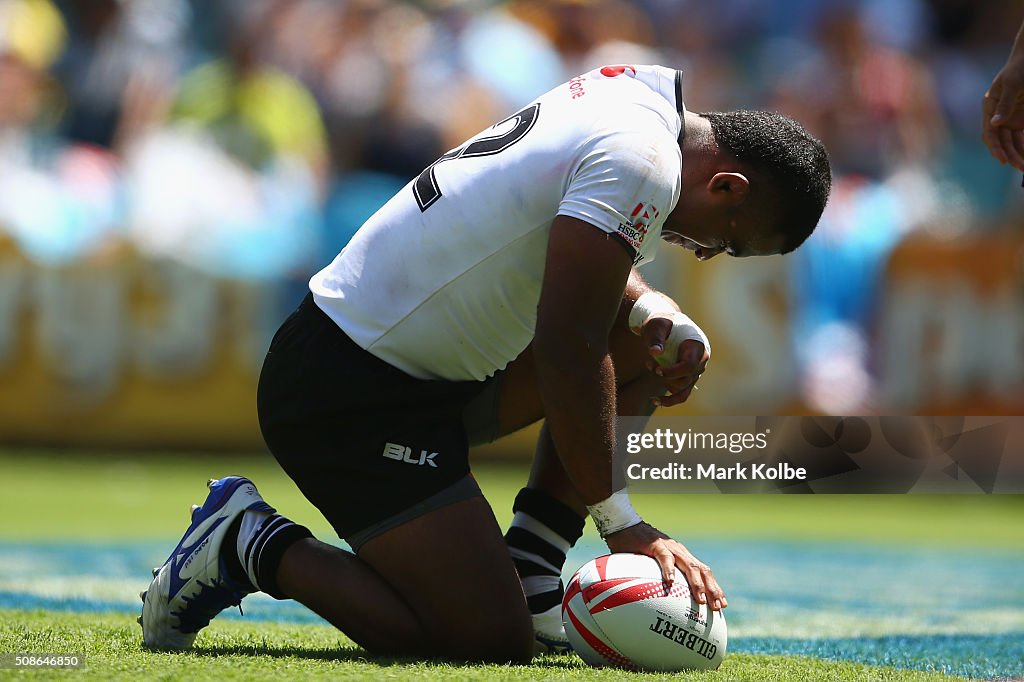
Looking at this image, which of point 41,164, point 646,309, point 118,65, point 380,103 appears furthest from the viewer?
point 118,65

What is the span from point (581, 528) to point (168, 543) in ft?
9.96

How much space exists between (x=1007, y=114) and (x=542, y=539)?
191cm

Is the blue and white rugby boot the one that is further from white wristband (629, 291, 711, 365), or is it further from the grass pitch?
white wristband (629, 291, 711, 365)

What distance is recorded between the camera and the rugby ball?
3354mm

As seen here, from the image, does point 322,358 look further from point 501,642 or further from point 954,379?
point 954,379

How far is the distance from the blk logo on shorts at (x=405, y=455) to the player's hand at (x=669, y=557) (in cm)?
58

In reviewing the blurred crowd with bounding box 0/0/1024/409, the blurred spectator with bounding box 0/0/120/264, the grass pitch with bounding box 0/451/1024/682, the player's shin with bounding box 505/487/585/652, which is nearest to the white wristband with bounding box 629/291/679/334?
the player's shin with bounding box 505/487/585/652

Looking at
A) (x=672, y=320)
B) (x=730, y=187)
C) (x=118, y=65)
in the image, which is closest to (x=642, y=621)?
(x=672, y=320)

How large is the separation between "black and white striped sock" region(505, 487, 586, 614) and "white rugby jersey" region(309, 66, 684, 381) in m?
0.46

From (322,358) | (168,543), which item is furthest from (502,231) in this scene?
(168,543)

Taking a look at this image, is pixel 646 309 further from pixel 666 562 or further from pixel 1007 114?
pixel 1007 114

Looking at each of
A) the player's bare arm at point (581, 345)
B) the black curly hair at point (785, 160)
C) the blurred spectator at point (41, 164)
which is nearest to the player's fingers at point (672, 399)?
the player's bare arm at point (581, 345)

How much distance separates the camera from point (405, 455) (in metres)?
3.68

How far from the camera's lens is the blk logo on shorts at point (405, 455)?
3672 millimetres
